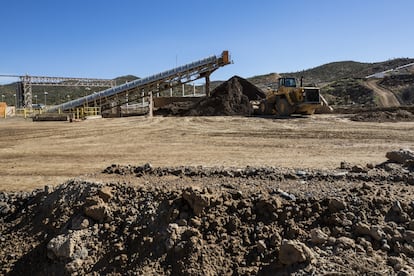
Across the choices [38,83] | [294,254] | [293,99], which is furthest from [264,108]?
[38,83]

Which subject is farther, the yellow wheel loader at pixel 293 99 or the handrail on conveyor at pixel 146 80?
the handrail on conveyor at pixel 146 80

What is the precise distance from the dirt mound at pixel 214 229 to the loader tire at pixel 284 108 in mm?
19263

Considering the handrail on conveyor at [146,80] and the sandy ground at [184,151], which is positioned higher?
the handrail on conveyor at [146,80]

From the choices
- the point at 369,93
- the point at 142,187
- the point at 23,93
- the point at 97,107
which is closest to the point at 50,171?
the point at 142,187

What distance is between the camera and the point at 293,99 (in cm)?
2395

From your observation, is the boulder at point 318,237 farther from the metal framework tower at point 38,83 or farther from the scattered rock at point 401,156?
the metal framework tower at point 38,83

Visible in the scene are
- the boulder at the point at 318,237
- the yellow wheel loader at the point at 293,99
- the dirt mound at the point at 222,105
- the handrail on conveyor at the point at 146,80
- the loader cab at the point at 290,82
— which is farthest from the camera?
the handrail on conveyor at the point at 146,80

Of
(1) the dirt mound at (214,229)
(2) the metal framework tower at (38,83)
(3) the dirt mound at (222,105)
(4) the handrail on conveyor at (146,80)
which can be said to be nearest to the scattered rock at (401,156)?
(1) the dirt mound at (214,229)

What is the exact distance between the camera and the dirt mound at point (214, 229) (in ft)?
12.6

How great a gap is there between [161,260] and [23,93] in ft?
163

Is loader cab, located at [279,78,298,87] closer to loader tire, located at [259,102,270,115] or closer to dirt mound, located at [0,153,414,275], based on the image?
loader tire, located at [259,102,270,115]

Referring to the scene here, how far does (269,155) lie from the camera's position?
402 inches

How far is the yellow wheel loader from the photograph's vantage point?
23438 millimetres

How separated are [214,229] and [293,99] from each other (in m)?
20.7
